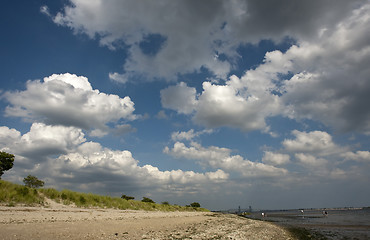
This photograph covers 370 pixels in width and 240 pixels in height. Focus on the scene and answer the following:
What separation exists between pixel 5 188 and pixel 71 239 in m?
18.6

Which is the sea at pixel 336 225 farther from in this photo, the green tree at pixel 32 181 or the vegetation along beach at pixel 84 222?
the green tree at pixel 32 181

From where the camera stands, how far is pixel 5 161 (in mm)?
52000

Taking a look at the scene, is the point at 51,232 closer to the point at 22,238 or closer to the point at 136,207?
the point at 22,238

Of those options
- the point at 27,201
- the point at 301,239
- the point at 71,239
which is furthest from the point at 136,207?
the point at 71,239

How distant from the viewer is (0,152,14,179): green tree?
5156 cm

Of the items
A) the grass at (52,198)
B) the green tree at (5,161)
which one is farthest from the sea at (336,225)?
the green tree at (5,161)

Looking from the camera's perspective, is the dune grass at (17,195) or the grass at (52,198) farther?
the grass at (52,198)

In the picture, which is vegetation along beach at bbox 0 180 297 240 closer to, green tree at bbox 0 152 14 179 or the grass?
the grass

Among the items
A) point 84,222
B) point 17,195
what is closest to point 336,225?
point 84,222

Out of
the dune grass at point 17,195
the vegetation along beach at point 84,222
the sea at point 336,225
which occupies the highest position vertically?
the dune grass at point 17,195

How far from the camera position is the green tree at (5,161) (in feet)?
169

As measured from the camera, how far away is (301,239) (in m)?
21.8

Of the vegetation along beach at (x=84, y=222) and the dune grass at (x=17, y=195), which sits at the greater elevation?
the dune grass at (x=17, y=195)

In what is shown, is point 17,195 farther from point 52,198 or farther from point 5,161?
point 5,161
